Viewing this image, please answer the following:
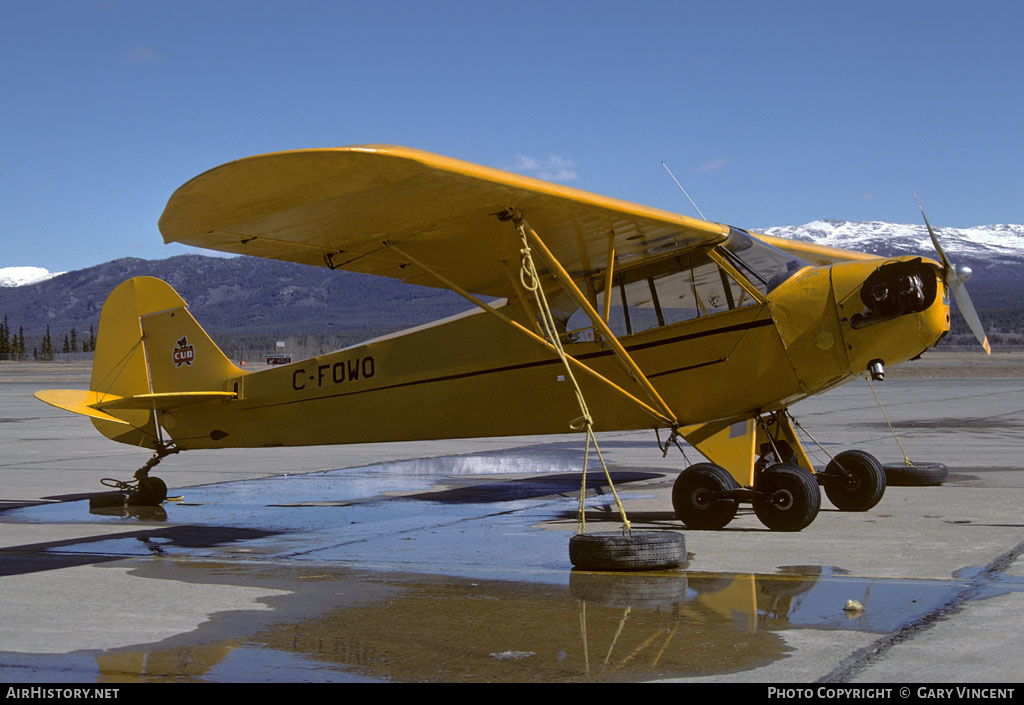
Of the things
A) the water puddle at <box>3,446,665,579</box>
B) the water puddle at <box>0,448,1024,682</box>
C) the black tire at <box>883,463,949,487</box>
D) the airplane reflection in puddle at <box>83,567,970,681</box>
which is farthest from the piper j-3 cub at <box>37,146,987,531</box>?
the black tire at <box>883,463,949,487</box>

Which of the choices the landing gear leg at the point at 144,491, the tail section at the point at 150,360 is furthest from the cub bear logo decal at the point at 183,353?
the landing gear leg at the point at 144,491

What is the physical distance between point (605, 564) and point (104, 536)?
470 cm

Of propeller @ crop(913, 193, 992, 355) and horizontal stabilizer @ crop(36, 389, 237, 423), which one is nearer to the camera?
propeller @ crop(913, 193, 992, 355)

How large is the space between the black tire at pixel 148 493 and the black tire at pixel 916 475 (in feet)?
26.3

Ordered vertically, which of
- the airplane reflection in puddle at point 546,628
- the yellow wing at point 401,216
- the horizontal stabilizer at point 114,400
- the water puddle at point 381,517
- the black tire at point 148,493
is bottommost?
the airplane reflection in puddle at point 546,628

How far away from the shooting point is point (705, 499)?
8.58 m

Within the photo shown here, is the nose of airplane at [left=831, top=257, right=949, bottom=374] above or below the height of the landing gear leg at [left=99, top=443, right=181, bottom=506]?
above

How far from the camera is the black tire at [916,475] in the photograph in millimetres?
11352

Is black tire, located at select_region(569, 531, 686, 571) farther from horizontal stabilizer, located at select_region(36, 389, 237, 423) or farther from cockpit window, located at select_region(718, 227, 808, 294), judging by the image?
horizontal stabilizer, located at select_region(36, 389, 237, 423)

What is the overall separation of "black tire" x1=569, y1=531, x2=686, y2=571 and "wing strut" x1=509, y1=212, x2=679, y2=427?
2010 mm

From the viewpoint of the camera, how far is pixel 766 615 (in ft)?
18.0

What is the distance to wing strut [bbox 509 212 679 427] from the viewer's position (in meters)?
7.80

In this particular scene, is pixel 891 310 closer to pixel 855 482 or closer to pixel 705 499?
pixel 855 482

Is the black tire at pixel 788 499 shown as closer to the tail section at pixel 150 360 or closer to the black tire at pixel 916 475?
the black tire at pixel 916 475
